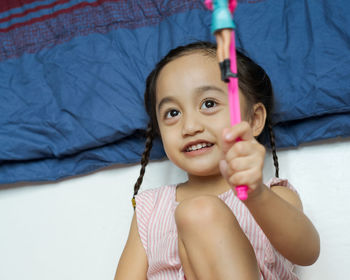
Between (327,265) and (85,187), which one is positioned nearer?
(327,265)

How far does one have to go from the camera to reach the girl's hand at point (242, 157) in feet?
2.00

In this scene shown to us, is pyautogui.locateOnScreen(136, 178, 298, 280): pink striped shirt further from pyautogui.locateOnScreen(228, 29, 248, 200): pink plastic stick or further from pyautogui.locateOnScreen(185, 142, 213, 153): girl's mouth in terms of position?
pyautogui.locateOnScreen(228, 29, 248, 200): pink plastic stick

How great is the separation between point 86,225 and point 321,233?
2.03 ft

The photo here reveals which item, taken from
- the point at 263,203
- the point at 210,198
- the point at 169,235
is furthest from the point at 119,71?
the point at 263,203

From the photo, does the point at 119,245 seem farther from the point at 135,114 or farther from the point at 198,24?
the point at 198,24

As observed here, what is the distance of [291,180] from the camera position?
44.9 inches

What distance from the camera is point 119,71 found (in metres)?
1.26

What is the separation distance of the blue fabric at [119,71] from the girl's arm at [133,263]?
0.26 meters

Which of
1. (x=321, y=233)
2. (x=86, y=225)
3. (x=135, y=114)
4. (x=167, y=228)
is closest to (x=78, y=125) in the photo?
(x=135, y=114)

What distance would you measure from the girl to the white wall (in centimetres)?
9

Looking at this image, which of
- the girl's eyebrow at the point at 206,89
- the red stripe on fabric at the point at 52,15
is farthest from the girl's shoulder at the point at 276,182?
the red stripe on fabric at the point at 52,15

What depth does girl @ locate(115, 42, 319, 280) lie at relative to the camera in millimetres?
705

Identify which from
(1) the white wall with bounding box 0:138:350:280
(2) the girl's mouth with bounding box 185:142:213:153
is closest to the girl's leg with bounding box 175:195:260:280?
(2) the girl's mouth with bounding box 185:142:213:153

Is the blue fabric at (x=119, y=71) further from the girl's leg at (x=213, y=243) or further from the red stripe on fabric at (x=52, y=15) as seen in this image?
the girl's leg at (x=213, y=243)
